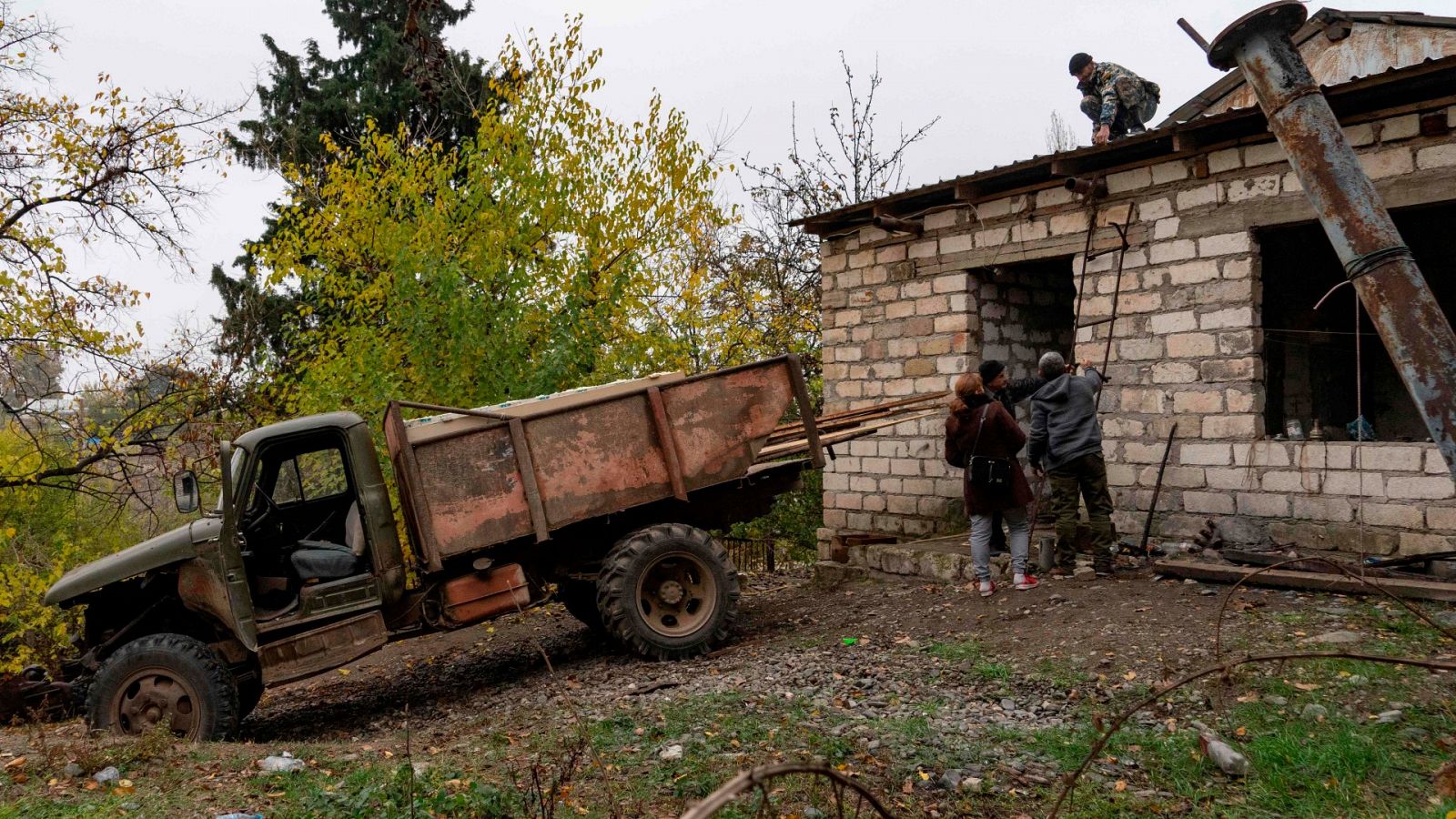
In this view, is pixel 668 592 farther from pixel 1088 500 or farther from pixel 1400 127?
pixel 1400 127

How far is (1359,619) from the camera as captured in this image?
19.2 ft

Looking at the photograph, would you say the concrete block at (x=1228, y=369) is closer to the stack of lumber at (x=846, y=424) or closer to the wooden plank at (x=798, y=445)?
the stack of lumber at (x=846, y=424)

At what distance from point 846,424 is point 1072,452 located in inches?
72.5

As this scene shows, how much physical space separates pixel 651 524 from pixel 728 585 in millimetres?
719

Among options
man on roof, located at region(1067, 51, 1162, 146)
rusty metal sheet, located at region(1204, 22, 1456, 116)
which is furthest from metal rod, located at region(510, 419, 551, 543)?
rusty metal sheet, located at region(1204, 22, 1456, 116)

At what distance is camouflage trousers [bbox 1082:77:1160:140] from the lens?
952 centimetres

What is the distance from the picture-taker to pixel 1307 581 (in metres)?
6.54

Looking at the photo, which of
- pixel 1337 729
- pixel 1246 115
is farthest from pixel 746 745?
pixel 1246 115

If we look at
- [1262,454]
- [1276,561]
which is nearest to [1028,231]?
[1262,454]

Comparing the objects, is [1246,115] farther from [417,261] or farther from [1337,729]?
[417,261]

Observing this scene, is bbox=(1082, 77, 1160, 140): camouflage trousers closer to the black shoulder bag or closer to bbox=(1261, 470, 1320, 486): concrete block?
bbox=(1261, 470, 1320, 486): concrete block

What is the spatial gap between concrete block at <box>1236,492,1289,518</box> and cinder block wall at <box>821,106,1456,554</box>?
0.05ft

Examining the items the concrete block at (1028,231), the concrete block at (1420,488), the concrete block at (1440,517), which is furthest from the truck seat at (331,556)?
the concrete block at (1440,517)

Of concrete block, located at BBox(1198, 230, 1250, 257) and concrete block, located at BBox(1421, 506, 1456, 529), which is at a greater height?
concrete block, located at BBox(1198, 230, 1250, 257)
